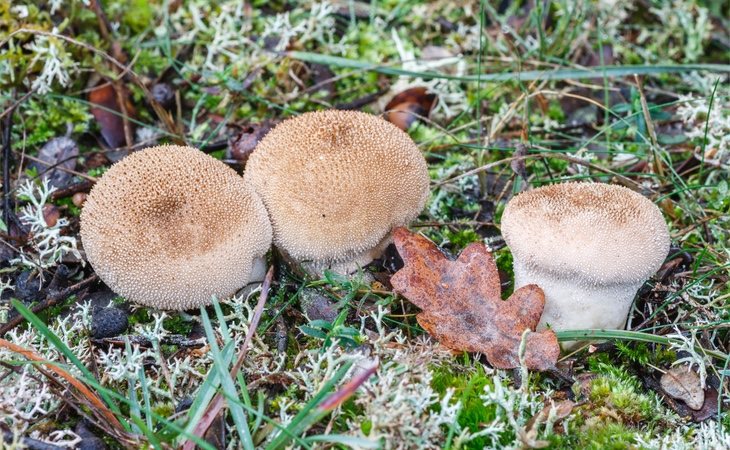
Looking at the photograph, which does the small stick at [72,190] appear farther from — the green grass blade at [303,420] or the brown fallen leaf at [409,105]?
the green grass blade at [303,420]

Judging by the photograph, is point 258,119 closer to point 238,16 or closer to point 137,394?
point 238,16

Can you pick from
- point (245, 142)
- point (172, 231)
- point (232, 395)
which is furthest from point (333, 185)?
point (245, 142)

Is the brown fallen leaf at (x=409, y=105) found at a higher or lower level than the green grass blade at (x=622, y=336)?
higher

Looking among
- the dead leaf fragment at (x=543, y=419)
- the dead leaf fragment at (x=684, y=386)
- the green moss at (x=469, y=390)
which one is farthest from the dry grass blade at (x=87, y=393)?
the dead leaf fragment at (x=684, y=386)

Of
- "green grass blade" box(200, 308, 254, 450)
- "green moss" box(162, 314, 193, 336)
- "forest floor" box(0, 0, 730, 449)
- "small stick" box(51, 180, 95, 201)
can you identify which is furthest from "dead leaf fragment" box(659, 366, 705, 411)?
"small stick" box(51, 180, 95, 201)

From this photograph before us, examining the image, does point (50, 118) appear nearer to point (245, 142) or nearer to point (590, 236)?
point (245, 142)

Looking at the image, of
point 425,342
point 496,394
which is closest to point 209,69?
point 425,342
